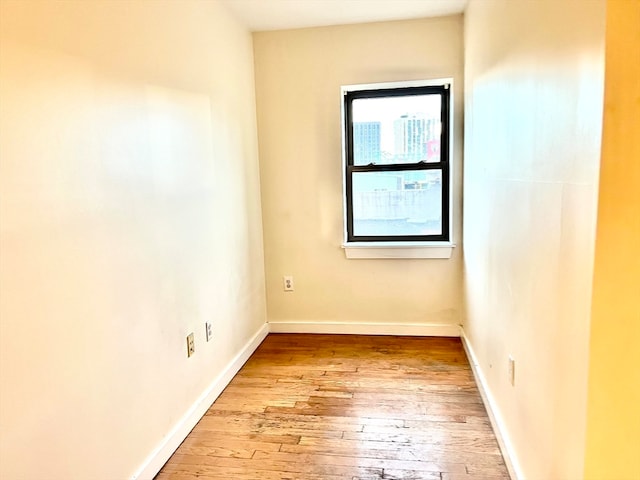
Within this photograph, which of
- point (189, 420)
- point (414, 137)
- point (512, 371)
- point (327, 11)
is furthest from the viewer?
point (414, 137)

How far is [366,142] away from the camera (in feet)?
11.2

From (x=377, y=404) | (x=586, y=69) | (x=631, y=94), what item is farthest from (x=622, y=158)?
(x=377, y=404)

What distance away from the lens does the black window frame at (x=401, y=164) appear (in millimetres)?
3262

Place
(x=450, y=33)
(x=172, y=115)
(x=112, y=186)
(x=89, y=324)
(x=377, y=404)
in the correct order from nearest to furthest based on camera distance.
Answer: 1. (x=89, y=324)
2. (x=112, y=186)
3. (x=172, y=115)
4. (x=377, y=404)
5. (x=450, y=33)

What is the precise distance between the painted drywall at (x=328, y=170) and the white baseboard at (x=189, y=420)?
0.73m

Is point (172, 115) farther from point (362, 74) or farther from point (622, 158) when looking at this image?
point (622, 158)

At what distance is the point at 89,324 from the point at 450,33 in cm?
292

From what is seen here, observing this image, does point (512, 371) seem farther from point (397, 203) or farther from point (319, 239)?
point (319, 239)

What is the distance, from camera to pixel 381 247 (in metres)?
3.37

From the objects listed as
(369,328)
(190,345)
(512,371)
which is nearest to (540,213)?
(512,371)

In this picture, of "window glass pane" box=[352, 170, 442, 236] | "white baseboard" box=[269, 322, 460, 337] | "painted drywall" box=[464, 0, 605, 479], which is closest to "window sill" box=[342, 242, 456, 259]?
"window glass pane" box=[352, 170, 442, 236]

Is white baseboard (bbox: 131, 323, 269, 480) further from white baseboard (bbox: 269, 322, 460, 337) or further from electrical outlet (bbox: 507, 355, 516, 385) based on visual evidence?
electrical outlet (bbox: 507, 355, 516, 385)

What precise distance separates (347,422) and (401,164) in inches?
75.7

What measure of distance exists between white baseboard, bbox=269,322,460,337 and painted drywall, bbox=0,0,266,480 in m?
0.95
